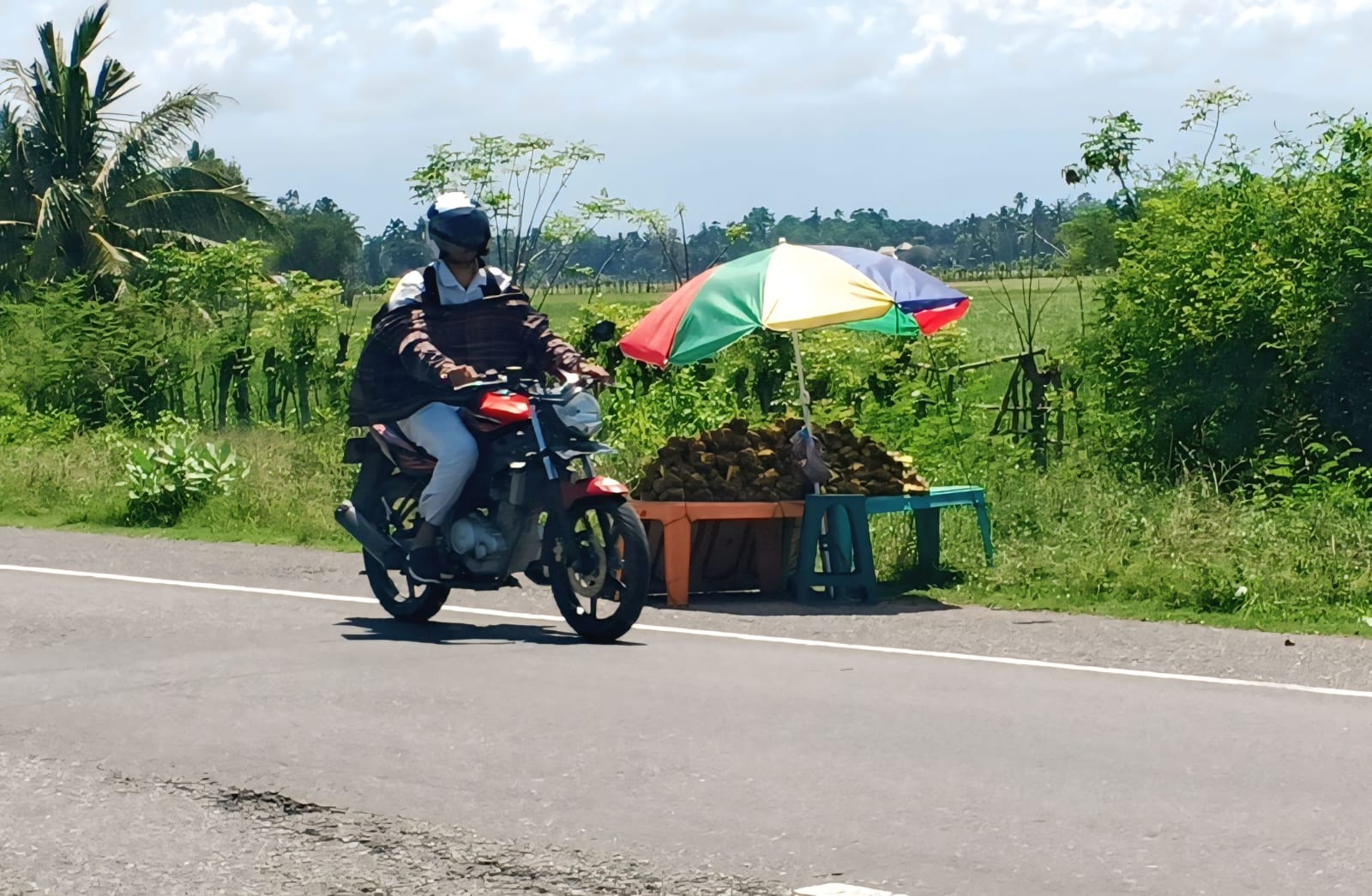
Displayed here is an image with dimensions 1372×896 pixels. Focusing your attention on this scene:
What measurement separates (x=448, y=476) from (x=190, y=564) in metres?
4.86

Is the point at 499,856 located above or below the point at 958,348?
below

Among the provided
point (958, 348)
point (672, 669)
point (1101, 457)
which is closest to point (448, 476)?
point (672, 669)

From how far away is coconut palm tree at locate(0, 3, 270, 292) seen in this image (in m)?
40.1

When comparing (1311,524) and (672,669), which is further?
(1311,524)

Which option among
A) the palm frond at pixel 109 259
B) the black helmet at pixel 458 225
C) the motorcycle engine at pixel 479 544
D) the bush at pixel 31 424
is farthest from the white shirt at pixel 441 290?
the palm frond at pixel 109 259

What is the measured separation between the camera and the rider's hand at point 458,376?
9.97m

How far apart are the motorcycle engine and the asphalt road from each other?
398 mm

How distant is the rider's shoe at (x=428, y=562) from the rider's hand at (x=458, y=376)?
0.97 meters

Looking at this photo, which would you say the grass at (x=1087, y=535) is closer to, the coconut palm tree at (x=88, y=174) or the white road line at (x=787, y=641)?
the white road line at (x=787, y=641)

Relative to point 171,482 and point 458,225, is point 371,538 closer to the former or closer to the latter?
point 458,225

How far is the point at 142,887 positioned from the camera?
564 centimetres

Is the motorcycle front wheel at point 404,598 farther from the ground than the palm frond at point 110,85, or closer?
closer

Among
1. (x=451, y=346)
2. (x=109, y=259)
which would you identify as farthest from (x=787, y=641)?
(x=109, y=259)

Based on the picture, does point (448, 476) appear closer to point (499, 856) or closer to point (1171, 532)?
point (499, 856)
